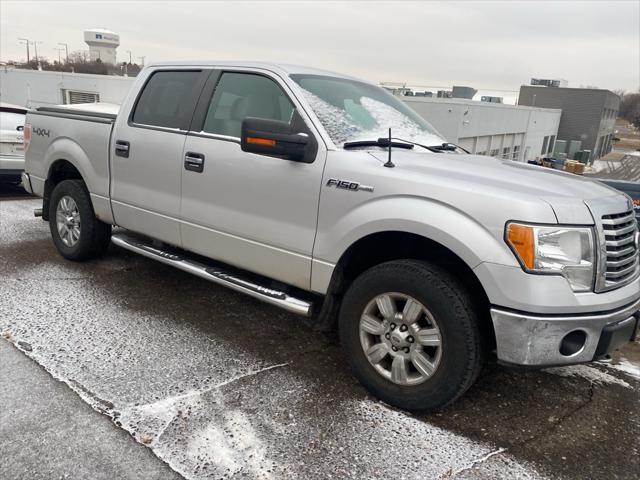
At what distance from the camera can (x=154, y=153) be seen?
4.18 metres

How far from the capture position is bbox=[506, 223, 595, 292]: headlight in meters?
2.54

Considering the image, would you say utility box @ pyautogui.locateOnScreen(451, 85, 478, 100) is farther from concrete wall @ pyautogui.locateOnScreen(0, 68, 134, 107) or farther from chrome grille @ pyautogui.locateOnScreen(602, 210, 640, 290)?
chrome grille @ pyautogui.locateOnScreen(602, 210, 640, 290)

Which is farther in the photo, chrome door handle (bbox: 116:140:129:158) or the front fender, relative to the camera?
chrome door handle (bbox: 116:140:129:158)

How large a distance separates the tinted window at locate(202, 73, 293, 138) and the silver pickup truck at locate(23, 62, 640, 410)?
11 mm

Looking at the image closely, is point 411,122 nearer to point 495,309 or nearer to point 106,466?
point 495,309

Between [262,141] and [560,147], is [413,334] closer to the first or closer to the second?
[262,141]

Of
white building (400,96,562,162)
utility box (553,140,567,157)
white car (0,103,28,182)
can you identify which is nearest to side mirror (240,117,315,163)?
white car (0,103,28,182)

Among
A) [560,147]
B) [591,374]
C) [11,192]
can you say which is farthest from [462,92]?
[591,374]

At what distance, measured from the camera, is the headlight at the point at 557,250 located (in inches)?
99.9

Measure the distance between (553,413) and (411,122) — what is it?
2.30 metres

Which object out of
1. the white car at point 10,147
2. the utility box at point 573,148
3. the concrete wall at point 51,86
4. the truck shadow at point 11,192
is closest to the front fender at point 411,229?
the white car at point 10,147

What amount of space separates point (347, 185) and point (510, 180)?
917mm

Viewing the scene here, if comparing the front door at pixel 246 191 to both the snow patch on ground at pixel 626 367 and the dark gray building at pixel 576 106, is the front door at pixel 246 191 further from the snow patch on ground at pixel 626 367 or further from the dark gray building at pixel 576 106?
the dark gray building at pixel 576 106

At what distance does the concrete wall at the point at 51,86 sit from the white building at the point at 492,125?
13.9 metres
